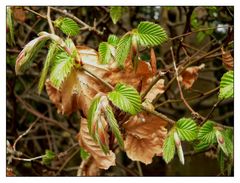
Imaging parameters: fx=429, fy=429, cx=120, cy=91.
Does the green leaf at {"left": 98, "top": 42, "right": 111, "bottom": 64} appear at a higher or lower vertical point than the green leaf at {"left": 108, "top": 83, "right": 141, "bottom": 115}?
higher

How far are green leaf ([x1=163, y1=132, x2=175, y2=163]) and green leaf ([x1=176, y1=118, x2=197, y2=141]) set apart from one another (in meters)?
0.02

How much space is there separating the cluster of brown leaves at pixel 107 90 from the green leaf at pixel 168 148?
0.19ft

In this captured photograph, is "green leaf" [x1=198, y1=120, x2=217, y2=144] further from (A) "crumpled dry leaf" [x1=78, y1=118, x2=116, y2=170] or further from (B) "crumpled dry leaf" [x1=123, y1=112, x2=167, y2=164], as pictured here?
(A) "crumpled dry leaf" [x1=78, y1=118, x2=116, y2=170]

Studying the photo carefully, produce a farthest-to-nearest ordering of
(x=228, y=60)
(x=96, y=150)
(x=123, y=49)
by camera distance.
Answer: (x=228, y=60), (x=96, y=150), (x=123, y=49)

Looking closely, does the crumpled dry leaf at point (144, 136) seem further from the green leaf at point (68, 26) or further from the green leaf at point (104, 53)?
the green leaf at point (68, 26)

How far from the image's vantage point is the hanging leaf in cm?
79

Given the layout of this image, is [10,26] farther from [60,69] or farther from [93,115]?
[93,115]

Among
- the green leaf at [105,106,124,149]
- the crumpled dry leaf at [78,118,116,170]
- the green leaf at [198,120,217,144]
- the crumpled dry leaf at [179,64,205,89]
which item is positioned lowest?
the crumpled dry leaf at [78,118,116,170]

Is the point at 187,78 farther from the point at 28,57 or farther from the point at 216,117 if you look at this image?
the point at 216,117

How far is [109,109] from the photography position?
743 millimetres

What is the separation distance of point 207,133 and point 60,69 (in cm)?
33

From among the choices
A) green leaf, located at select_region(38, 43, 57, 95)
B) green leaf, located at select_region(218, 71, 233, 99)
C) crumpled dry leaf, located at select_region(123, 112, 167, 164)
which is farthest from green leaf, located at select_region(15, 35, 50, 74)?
green leaf, located at select_region(218, 71, 233, 99)

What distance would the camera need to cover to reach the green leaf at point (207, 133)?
87 cm

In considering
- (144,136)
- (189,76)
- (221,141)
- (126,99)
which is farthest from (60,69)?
(189,76)
